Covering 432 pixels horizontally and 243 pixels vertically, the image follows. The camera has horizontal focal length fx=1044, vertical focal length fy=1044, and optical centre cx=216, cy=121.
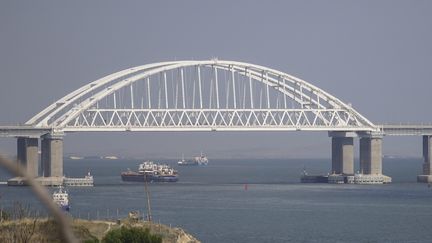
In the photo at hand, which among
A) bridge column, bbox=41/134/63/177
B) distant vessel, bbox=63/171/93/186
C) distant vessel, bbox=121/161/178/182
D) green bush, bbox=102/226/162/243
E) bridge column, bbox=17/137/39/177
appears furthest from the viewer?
distant vessel, bbox=121/161/178/182

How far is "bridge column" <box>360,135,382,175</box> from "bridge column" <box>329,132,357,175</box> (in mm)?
1639

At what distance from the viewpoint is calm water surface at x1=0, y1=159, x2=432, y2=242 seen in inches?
2569

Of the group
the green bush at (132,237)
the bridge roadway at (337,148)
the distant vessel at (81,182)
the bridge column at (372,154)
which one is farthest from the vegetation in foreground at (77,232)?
the bridge column at (372,154)

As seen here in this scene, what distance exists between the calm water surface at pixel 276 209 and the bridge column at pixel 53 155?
221 inches

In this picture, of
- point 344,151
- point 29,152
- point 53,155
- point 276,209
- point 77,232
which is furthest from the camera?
point 344,151

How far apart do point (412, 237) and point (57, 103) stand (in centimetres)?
7001

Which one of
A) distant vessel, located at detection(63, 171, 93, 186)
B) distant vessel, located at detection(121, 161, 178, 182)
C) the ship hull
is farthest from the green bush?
distant vessel, located at detection(121, 161, 178, 182)

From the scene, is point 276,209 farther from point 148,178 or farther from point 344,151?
point 148,178

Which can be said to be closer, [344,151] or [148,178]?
[344,151]

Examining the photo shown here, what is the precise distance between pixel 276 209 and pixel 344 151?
162 ft

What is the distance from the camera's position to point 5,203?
82.6m

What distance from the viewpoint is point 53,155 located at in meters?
122

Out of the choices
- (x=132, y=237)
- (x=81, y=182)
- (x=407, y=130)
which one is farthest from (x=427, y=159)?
(x=132, y=237)

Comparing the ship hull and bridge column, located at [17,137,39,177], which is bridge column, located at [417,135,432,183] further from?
bridge column, located at [17,137,39,177]
